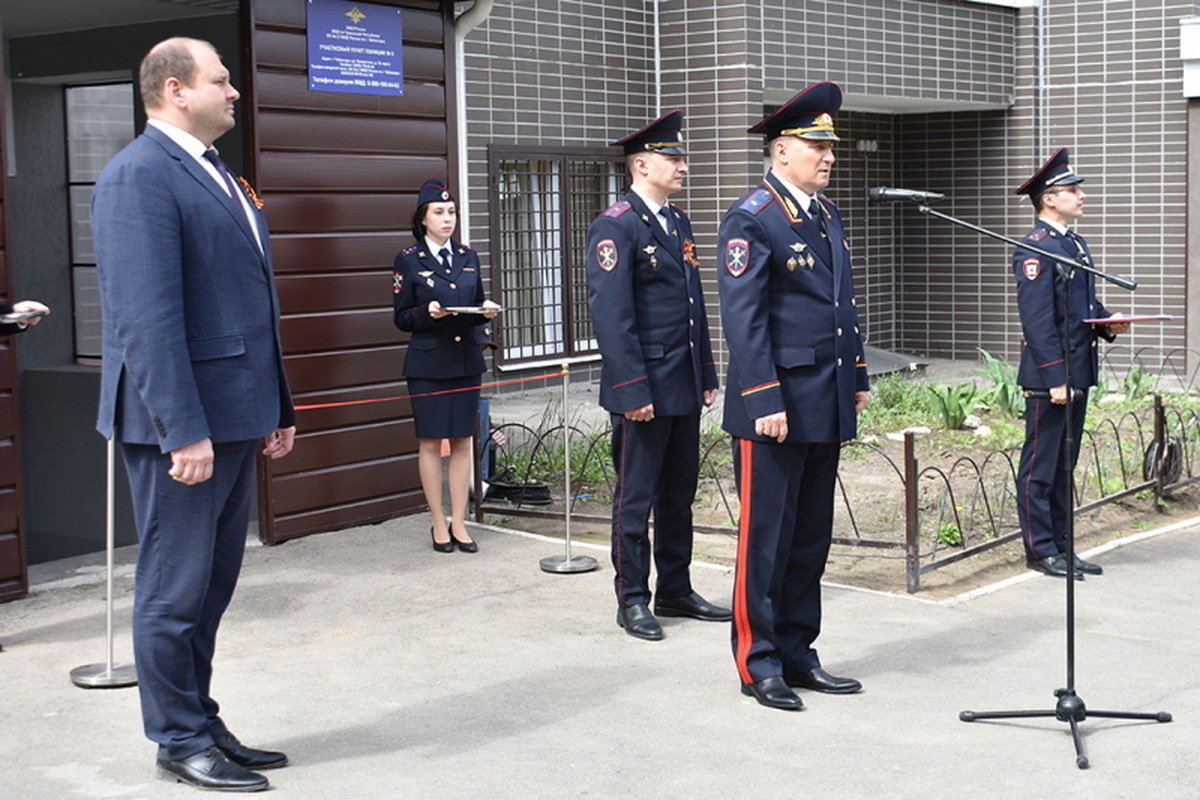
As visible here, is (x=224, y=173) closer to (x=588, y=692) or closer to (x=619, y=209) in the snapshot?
(x=619, y=209)

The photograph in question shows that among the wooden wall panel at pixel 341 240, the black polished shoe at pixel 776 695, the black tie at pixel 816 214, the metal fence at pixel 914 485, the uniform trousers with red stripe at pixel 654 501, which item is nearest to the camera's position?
the black polished shoe at pixel 776 695

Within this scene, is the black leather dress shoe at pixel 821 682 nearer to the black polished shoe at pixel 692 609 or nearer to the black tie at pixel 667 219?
the black polished shoe at pixel 692 609

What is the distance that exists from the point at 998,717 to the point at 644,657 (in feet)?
4.54

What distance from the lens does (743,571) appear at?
5242mm

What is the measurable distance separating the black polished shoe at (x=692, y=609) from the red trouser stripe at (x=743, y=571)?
100cm

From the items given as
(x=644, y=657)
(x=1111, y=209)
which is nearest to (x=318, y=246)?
(x=644, y=657)

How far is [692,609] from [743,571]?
1122 millimetres

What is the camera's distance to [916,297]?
16609 mm

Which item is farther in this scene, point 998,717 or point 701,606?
point 701,606

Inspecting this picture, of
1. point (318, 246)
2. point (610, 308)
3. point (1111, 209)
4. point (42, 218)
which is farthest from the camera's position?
point (1111, 209)

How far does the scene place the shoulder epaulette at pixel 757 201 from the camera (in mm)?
5211

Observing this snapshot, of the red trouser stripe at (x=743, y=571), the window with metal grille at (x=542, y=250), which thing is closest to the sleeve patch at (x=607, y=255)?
the red trouser stripe at (x=743, y=571)

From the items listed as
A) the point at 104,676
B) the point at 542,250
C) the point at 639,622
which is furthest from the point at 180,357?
the point at 542,250

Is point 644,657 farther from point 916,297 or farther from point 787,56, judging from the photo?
point 916,297
